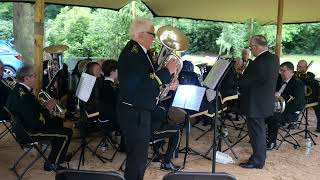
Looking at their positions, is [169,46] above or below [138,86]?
above

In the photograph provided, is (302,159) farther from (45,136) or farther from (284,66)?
(45,136)

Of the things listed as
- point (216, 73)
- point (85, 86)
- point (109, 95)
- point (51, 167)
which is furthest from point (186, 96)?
point (51, 167)

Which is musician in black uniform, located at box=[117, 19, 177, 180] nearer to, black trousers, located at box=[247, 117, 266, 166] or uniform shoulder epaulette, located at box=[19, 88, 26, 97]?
uniform shoulder epaulette, located at box=[19, 88, 26, 97]

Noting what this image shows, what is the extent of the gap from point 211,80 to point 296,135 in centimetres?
359

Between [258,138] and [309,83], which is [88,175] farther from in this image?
[309,83]

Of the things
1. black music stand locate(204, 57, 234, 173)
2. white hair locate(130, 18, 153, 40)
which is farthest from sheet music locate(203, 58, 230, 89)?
white hair locate(130, 18, 153, 40)

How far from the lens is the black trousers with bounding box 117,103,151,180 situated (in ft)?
11.7

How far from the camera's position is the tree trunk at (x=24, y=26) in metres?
10.3

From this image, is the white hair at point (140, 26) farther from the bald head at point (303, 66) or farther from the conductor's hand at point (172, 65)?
the bald head at point (303, 66)

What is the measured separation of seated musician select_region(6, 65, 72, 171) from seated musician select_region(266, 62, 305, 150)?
122 inches

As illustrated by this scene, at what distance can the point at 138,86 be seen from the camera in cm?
348

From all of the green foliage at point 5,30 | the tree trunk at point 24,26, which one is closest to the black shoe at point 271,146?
the tree trunk at point 24,26

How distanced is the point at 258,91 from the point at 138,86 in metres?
2.19

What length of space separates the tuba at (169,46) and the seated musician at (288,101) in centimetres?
265
